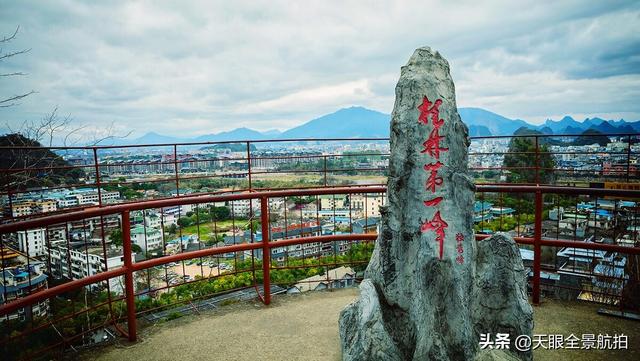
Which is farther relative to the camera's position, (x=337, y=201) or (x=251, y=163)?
(x=251, y=163)

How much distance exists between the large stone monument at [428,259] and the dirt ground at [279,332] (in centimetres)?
87

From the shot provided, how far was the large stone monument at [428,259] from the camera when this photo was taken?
3.38 meters

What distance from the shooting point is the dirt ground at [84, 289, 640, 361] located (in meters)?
4.16

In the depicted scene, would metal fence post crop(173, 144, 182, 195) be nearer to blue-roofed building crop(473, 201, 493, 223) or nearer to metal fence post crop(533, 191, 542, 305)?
blue-roofed building crop(473, 201, 493, 223)

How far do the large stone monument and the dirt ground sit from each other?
872mm

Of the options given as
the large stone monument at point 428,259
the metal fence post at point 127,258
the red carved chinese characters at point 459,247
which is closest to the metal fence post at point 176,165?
the metal fence post at point 127,258

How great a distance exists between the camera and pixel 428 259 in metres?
3.43

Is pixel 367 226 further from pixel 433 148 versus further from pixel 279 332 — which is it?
pixel 433 148

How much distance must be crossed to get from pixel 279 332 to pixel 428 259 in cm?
213

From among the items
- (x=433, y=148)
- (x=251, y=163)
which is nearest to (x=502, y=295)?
(x=433, y=148)

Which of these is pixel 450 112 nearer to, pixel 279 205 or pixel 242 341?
pixel 242 341

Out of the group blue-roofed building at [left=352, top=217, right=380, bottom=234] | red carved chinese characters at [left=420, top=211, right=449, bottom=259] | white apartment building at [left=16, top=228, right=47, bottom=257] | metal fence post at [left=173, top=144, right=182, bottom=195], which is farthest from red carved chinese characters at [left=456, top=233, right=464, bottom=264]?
metal fence post at [left=173, top=144, right=182, bottom=195]

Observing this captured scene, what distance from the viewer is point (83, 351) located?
14.1 feet

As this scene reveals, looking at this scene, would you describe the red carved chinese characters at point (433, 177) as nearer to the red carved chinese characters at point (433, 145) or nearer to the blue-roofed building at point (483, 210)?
the red carved chinese characters at point (433, 145)
